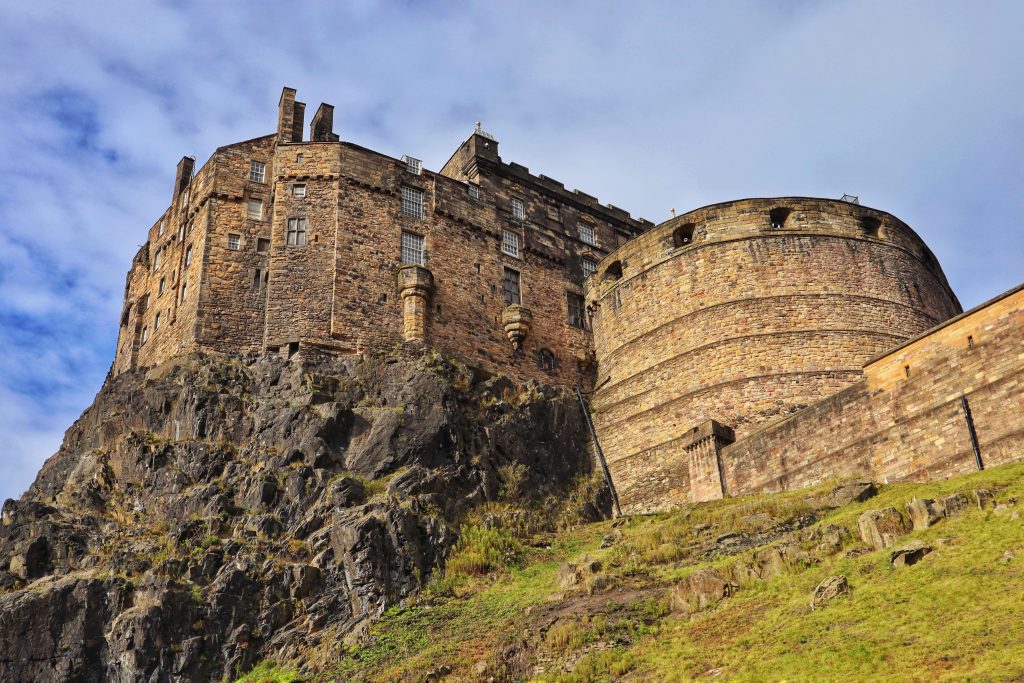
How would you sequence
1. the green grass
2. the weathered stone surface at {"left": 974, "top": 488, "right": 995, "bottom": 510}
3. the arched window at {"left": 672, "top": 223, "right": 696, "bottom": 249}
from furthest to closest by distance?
the arched window at {"left": 672, "top": 223, "right": 696, "bottom": 249} < the green grass < the weathered stone surface at {"left": 974, "top": 488, "right": 995, "bottom": 510}

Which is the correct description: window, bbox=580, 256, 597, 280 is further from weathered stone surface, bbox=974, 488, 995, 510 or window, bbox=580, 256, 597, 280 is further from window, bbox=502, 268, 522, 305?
weathered stone surface, bbox=974, 488, 995, 510

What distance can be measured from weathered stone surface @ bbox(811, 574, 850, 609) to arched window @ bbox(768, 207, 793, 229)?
20.9 metres

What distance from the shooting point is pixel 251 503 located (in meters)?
30.0

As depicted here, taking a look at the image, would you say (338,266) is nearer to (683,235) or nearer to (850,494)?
(683,235)

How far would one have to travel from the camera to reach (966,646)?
15.7 metres

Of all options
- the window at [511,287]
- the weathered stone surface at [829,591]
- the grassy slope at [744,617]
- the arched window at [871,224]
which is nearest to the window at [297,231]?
the window at [511,287]

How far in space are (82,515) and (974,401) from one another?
23653 mm

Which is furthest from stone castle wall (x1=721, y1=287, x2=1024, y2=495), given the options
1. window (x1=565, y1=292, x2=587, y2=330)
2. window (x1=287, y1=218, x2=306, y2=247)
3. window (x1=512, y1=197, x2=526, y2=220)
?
window (x1=287, y1=218, x2=306, y2=247)

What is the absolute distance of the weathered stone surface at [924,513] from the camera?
2119cm

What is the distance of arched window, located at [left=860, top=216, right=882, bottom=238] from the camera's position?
3850 centimetres

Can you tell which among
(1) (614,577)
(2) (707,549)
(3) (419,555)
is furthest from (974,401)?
(3) (419,555)

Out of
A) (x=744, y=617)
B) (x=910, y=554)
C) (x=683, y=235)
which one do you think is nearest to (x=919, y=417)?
(x=910, y=554)

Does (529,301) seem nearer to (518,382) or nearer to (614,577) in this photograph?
(518,382)

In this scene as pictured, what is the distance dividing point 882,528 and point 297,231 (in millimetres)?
22781
